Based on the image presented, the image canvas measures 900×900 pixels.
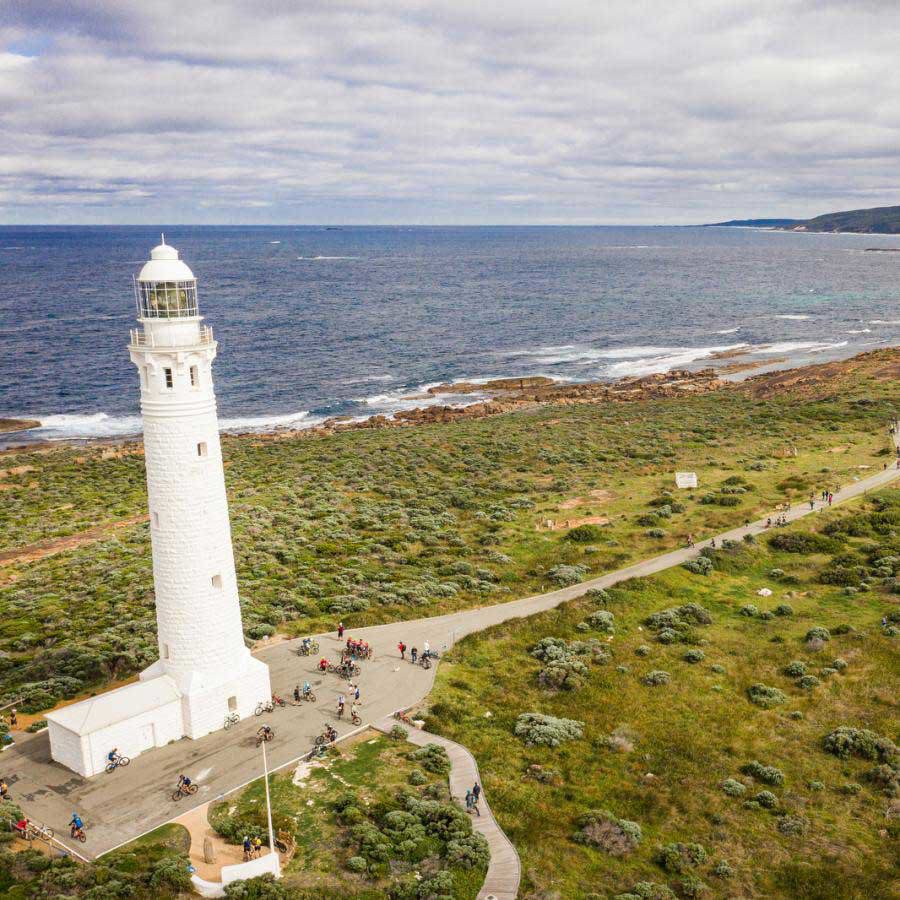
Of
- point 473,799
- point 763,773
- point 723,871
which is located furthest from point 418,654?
point 723,871

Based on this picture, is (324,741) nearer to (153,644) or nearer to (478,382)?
(153,644)

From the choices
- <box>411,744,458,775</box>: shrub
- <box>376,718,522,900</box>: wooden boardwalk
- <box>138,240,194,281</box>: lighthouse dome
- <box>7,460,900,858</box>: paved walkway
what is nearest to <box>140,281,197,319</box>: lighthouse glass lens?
<box>138,240,194,281</box>: lighthouse dome

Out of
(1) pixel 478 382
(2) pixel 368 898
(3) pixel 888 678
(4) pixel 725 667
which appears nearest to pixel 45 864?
(2) pixel 368 898

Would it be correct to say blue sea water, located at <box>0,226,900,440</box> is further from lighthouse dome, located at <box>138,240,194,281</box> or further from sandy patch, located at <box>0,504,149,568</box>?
lighthouse dome, located at <box>138,240,194,281</box>

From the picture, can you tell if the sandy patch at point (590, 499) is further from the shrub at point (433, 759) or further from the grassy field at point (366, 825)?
the grassy field at point (366, 825)

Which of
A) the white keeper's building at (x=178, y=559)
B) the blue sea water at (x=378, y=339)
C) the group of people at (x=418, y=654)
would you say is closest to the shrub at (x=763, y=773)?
the group of people at (x=418, y=654)

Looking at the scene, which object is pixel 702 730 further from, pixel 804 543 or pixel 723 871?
pixel 804 543
